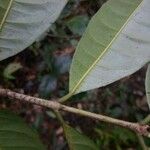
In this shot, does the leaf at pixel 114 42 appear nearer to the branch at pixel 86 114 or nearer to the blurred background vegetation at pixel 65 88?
the branch at pixel 86 114

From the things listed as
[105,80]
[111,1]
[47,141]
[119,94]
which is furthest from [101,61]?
[119,94]

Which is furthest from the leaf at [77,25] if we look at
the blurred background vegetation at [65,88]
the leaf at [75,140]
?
the leaf at [75,140]

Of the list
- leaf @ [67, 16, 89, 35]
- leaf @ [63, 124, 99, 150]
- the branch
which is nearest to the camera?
the branch

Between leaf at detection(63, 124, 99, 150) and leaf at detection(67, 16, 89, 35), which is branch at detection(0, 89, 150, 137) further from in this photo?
leaf at detection(67, 16, 89, 35)

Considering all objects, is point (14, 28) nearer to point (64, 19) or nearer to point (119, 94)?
point (64, 19)

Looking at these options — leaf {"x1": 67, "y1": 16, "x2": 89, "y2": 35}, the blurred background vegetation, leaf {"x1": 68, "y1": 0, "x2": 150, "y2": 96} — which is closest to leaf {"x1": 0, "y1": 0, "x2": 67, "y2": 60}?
leaf {"x1": 68, "y1": 0, "x2": 150, "y2": 96}
